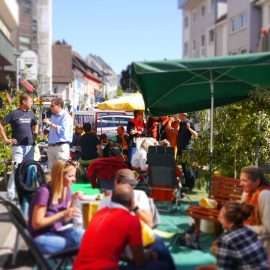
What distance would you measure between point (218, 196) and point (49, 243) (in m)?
3.39

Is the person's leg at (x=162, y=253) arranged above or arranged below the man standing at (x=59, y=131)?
below

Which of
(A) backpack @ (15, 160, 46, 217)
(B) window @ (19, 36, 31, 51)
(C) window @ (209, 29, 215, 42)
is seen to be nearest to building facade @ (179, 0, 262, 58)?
(C) window @ (209, 29, 215, 42)

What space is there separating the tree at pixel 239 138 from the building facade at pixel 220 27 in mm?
40393

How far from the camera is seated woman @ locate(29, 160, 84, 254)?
5621 millimetres

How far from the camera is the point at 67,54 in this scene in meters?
83.6

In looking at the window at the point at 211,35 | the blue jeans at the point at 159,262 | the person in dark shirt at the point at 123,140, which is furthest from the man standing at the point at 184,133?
the window at the point at 211,35

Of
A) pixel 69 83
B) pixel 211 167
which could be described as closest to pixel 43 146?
pixel 211 167

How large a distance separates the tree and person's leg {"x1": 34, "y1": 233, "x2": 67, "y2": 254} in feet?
16.3

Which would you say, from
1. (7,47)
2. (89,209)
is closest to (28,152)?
(89,209)

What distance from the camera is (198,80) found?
33.4 feet

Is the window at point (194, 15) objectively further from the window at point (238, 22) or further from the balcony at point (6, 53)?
the balcony at point (6, 53)

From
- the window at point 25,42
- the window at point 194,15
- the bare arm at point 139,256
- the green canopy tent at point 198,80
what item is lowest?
the bare arm at point 139,256

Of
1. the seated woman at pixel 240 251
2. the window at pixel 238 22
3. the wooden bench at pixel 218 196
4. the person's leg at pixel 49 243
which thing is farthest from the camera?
the window at pixel 238 22

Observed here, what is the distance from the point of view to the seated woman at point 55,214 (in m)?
5.62
